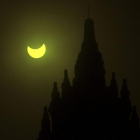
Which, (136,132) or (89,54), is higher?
(89,54)

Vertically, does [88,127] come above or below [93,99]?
below

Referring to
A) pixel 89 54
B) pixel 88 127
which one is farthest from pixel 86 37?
pixel 88 127

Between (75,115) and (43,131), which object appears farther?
(75,115)

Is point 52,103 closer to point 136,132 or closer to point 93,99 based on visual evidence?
point 93,99

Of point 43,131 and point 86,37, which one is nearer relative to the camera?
point 43,131

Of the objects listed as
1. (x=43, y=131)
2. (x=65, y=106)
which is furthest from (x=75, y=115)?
(x=43, y=131)

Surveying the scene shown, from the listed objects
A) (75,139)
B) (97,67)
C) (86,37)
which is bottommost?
(75,139)

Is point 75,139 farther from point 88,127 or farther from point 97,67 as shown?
point 97,67
